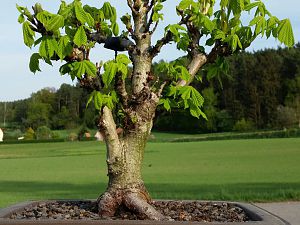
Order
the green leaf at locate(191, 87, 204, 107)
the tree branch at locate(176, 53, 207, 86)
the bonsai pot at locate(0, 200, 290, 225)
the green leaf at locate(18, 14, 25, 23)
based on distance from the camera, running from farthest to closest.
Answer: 1. the tree branch at locate(176, 53, 207, 86)
2. the green leaf at locate(191, 87, 204, 107)
3. the green leaf at locate(18, 14, 25, 23)
4. the bonsai pot at locate(0, 200, 290, 225)

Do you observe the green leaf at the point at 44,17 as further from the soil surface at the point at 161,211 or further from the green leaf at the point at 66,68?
the soil surface at the point at 161,211

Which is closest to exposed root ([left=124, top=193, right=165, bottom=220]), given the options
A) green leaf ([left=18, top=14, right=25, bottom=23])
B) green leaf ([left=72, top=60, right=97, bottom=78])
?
green leaf ([left=72, top=60, right=97, bottom=78])

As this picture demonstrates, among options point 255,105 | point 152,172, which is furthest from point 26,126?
point 152,172

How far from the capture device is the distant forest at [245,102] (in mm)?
83438

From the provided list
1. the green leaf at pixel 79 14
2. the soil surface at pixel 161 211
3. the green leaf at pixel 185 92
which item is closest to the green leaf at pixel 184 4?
the green leaf at pixel 185 92

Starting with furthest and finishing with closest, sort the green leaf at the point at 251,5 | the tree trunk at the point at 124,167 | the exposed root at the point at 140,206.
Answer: the tree trunk at the point at 124,167, the exposed root at the point at 140,206, the green leaf at the point at 251,5

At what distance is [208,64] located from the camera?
210 inches

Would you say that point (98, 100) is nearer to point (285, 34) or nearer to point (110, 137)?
point (110, 137)

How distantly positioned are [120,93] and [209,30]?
2.88 feet

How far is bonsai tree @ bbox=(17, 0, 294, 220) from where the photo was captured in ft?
13.6

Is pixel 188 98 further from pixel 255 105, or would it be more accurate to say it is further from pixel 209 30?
pixel 255 105

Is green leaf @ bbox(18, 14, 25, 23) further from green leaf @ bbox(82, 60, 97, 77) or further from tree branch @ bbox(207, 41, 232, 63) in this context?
tree branch @ bbox(207, 41, 232, 63)

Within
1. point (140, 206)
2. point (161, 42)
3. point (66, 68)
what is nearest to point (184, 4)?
Result: point (161, 42)

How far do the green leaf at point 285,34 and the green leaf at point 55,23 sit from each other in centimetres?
159
